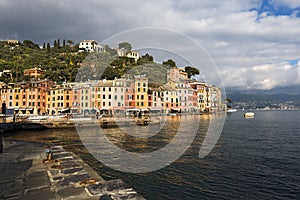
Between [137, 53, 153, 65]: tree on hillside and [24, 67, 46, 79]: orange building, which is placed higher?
[137, 53, 153, 65]: tree on hillside

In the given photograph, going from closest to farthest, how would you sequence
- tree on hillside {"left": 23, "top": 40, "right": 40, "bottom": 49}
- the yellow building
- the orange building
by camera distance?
the yellow building
the orange building
tree on hillside {"left": 23, "top": 40, "right": 40, "bottom": 49}

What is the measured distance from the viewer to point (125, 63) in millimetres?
119000

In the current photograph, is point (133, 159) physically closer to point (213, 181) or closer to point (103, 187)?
point (213, 181)

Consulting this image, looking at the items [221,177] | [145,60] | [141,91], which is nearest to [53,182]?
[221,177]

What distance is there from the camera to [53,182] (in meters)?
8.89

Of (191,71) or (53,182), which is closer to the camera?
(53,182)

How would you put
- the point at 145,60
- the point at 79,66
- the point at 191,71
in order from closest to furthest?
the point at 79,66
the point at 145,60
the point at 191,71

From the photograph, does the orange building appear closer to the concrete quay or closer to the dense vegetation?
the dense vegetation

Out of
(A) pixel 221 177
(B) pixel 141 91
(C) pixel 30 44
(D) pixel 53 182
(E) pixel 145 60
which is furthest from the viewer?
(C) pixel 30 44

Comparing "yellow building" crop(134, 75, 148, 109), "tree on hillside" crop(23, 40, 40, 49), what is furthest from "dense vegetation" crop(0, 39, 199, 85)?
"tree on hillside" crop(23, 40, 40, 49)

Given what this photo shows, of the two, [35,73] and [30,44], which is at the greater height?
[30,44]

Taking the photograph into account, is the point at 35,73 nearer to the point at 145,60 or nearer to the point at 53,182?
the point at 145,60

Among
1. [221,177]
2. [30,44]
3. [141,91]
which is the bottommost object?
[221,177]

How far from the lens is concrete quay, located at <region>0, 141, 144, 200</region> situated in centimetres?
767
